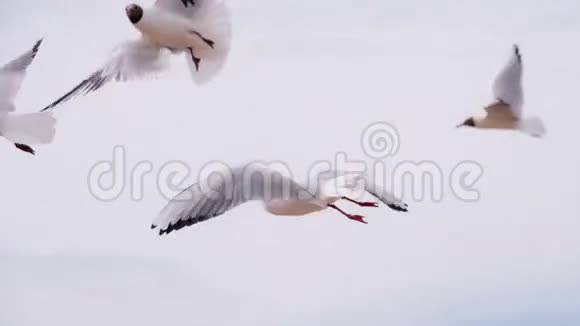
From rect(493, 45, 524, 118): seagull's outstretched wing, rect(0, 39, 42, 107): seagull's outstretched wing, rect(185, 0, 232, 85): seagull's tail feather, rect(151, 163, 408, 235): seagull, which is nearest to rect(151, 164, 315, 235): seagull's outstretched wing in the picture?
rect(151, 163, 408, 235): seagull

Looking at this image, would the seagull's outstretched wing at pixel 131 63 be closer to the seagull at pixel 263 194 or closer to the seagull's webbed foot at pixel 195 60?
the seagull's webbed foot at pixel 195 60

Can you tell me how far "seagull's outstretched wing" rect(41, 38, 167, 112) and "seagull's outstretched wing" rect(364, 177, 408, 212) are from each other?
876mm

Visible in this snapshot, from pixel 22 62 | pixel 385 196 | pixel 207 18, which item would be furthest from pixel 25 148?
pixel 385 196

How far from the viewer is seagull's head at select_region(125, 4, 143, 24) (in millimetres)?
4051

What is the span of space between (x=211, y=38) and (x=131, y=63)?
350mm

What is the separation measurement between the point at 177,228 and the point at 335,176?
0.53m

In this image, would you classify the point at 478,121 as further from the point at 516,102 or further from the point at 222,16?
the point at 222,16

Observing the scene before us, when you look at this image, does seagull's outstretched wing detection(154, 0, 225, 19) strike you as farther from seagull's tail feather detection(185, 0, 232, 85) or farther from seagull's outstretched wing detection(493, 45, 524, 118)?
seagull's outstretched wing detection(493, 45, 524, 118)

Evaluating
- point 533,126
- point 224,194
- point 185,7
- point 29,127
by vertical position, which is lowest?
point 224,194

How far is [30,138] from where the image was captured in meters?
4.10

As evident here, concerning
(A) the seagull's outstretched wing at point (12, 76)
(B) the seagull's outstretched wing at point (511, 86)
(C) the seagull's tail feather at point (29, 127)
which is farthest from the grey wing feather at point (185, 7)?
(B) the seagull's outstretched wing at point (511, 86)

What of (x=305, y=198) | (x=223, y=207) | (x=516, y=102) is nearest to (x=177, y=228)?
(x=223, y=207)

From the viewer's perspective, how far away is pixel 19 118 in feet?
13.7

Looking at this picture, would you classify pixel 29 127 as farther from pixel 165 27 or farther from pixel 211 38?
pixel 211 38
